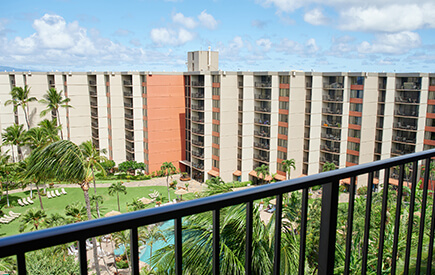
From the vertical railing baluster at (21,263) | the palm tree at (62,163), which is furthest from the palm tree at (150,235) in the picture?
the palm tree at (62,163)

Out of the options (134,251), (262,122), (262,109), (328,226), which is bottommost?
(262,122)

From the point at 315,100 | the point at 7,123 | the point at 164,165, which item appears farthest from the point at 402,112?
the point at 7,123

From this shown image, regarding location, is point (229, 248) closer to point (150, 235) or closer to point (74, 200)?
point (150, 235)

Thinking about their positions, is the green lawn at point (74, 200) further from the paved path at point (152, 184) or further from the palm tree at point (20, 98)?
the palm tree at point (20, 98)

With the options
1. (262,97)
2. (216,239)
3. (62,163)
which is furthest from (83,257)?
(262,97)

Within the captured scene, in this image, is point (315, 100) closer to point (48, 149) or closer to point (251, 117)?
point (251, 117)

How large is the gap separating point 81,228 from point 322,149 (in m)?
26.7

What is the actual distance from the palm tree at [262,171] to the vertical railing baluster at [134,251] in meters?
25.6

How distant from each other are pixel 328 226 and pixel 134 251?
2.44 ft

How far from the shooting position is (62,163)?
12828 millimetres

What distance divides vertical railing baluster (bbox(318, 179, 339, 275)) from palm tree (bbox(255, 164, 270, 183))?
988 inches

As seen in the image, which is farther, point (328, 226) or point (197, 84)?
point (197, 84)

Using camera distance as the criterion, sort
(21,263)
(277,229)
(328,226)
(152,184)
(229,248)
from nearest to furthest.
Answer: (21,263), (277,229), (328,226), (229,248), (152,184)

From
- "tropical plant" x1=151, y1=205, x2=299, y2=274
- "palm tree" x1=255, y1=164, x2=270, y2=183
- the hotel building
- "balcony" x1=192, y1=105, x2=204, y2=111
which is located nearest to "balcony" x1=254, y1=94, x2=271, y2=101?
the hotel building
